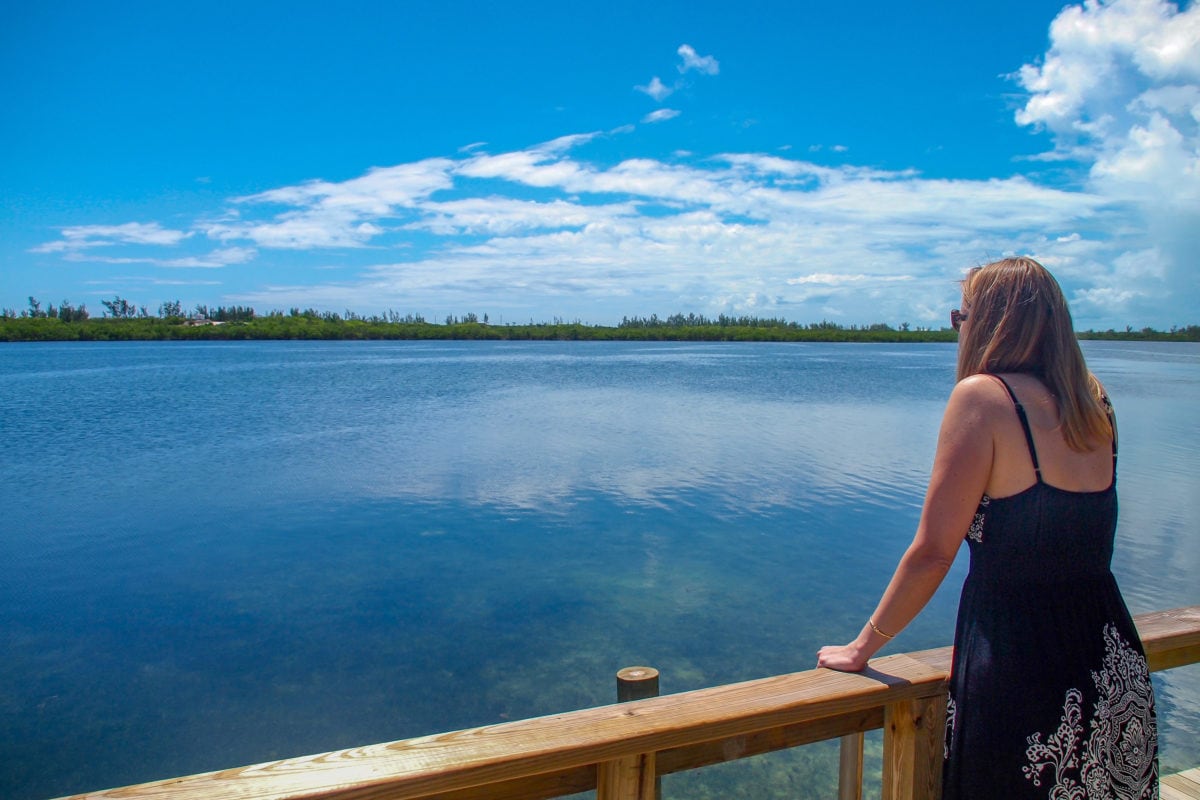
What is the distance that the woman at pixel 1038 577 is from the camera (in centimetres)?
171

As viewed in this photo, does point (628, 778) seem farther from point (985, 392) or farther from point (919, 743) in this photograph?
point (985, 392)

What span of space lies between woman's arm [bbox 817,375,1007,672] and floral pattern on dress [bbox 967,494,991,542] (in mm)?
28

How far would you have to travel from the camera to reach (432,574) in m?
8.76

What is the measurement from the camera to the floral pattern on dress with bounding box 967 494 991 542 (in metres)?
1.76

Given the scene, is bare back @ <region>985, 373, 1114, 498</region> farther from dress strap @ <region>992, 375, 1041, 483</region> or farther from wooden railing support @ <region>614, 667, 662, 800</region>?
wooden railing support @ <region>614, 667, 662, 800</region>

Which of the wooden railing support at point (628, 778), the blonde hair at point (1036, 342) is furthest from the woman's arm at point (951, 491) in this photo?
the wooden railing support at point (628, 778)

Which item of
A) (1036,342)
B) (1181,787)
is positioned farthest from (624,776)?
(1181,787)

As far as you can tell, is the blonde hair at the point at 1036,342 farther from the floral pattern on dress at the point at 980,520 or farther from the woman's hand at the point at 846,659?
the woman's hand at the point at 846,659

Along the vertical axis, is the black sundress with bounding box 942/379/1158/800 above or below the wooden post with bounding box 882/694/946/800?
above

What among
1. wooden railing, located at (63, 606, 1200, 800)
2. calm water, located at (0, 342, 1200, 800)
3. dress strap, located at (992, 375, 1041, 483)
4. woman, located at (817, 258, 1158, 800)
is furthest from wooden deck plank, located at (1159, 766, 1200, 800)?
calm water, located at (0, 342, 1200, 800)

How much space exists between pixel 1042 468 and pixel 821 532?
8.96 meters

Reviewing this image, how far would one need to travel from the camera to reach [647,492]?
41.2 feet

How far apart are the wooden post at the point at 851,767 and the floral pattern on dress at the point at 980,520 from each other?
0.62m

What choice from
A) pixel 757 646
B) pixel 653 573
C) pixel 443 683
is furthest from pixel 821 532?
pixel 443 683
